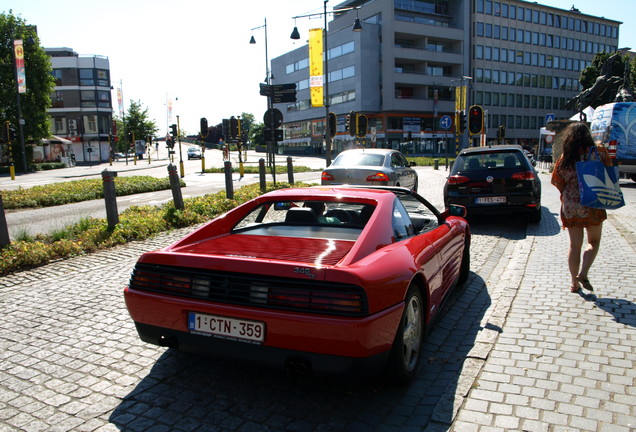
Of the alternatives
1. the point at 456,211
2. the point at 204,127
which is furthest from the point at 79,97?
the point at 456,211

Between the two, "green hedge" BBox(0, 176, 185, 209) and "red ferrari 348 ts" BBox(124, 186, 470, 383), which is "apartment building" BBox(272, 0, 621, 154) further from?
"red ferrari 348 ts" BBox(124, 186, 470, 383)

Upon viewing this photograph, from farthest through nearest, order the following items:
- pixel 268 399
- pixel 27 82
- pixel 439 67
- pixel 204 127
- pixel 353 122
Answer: pixel 439 67
pixel 27 82
pixel 204 127
pixel 353 122
pixel 268 399

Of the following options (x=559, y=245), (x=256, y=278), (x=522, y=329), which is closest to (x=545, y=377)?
(x=522, y=329)

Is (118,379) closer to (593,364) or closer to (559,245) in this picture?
(593,364)

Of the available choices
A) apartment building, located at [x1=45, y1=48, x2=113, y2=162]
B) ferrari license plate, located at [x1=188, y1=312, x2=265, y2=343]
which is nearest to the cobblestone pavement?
ferrari license plate, located at [x1=188, y1=312, x2=265, y2=343]

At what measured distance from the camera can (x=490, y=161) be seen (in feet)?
32.6

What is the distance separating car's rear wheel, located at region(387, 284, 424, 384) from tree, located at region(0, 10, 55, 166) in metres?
47.9

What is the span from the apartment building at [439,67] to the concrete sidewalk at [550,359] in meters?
53.6

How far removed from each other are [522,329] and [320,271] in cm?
239

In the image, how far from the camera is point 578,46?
88.3 meters

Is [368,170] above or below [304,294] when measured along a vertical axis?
above

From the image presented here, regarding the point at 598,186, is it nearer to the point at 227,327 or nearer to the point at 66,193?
the point at 227,327

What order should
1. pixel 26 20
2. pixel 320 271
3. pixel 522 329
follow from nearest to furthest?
pixel 320 271
pixel 522 329
pixel 26 20

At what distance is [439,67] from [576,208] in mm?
70883
